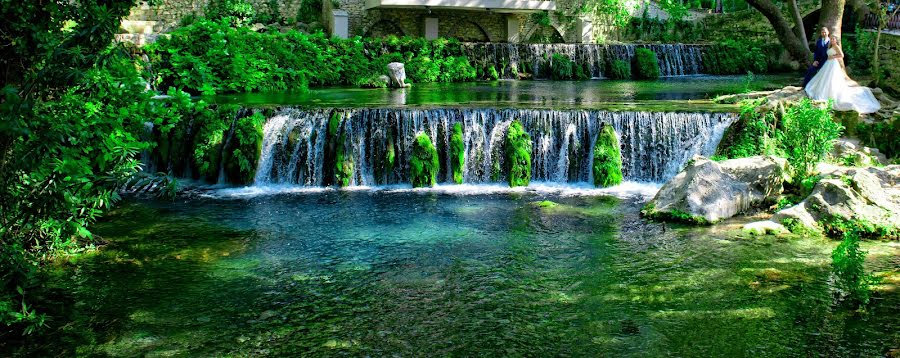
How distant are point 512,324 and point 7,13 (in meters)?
4.28

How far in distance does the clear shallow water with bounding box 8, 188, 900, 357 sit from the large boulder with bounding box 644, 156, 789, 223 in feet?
1.34

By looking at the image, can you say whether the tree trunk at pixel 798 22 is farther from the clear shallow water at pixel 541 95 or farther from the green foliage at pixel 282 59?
the green foliage at pixel 282 59

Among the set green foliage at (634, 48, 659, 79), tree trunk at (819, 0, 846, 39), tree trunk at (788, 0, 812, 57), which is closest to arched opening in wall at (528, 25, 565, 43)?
green foliage at (634, 48, 659, 79)

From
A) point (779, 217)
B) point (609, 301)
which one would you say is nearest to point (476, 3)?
point (779, 217)

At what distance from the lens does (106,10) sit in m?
5.67

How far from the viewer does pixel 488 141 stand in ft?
42.7

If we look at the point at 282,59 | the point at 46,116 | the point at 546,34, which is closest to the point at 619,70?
the point at 546,34

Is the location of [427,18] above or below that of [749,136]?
above

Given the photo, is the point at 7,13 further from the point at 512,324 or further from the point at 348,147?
the point at 348,147

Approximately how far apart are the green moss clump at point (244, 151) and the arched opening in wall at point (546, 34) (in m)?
21.7

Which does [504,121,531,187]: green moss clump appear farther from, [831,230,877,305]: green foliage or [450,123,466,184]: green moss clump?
[831,230,877,305]: green foliage

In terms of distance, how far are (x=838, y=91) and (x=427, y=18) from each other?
1971cm

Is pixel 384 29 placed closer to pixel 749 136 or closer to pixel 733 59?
pixel 733 59


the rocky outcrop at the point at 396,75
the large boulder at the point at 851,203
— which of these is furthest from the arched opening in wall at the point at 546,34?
the large boulder at the point at 851,203
